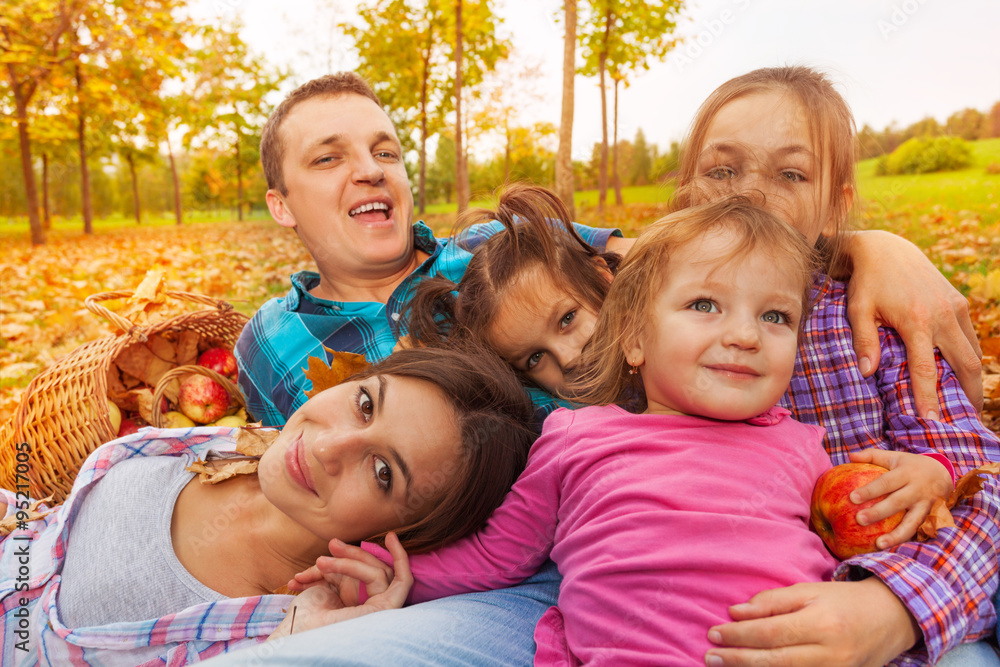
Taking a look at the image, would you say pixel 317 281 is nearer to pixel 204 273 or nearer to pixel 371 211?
pixel 371 211

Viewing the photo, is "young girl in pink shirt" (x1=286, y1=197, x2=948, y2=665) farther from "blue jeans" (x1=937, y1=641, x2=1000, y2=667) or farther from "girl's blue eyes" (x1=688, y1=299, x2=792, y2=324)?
"blue jeans" (x1=937, y1=641, x2=1000, y2=667)

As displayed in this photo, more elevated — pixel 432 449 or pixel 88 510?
pixel 432 449

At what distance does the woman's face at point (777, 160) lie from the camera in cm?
171

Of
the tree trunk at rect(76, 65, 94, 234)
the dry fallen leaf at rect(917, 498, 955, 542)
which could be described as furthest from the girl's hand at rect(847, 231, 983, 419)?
the tree trunk at rect(76, 65, 94, 234)

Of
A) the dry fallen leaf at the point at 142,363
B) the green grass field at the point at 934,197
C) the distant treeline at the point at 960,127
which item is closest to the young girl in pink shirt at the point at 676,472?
the dry fallen leaf at the point at 142,363

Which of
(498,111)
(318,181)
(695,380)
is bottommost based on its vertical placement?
(695,380)

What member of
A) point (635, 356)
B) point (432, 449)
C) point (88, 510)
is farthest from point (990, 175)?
point (88, 510)

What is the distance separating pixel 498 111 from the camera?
1183 centimetres

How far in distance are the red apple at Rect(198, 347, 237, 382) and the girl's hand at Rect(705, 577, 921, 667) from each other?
2.46 metres

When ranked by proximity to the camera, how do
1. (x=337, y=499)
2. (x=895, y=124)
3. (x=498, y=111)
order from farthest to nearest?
(x=498, y=111) < (x=895, y=124) < (x=337, y=499)

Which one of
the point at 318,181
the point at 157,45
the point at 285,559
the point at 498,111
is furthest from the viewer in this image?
the point at 498,111

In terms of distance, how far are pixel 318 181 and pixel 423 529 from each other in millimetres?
1616

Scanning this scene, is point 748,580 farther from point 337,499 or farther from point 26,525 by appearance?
point 26,525

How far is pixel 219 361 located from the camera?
2.83m
